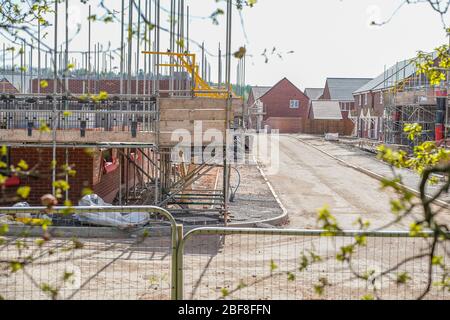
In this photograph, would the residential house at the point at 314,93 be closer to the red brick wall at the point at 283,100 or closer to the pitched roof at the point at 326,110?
the red brick wall at the point at 283,100

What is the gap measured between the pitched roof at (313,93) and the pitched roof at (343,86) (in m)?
7.99

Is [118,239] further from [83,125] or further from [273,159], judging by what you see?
[273,159]

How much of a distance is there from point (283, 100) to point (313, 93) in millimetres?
8494

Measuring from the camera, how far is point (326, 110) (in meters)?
72.0

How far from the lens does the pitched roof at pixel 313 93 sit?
84.0 metres

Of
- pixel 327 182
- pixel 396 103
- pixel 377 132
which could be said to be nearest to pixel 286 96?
pixel 377 132

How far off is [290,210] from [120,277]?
9069mm

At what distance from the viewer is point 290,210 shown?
57.1 feet

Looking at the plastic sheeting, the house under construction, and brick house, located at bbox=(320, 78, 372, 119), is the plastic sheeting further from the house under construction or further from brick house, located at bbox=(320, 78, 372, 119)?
brick house, located at bbox=(320, 78, 372, 119)

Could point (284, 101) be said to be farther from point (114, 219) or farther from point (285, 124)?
point (114, 219)

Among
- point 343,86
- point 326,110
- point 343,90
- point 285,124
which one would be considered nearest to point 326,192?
point 285,124

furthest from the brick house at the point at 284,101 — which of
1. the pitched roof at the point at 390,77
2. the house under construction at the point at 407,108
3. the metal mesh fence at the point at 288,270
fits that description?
the metal mesh fence at the point at 288,270

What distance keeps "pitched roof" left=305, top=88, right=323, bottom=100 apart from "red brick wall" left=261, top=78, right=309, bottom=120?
16.0ft

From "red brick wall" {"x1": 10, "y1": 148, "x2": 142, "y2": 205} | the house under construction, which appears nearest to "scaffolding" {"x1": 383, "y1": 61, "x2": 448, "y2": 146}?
the house under construction
